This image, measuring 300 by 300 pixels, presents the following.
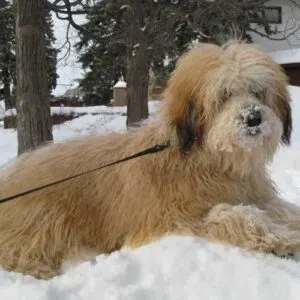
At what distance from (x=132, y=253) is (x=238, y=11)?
1193 cm

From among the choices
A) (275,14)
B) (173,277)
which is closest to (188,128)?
(173,277)

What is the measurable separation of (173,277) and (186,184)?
2.53ft

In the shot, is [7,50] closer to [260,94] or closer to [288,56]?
[288,56]

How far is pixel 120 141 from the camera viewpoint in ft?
13.0

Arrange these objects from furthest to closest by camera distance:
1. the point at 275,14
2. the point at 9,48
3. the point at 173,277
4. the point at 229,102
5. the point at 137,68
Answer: the point at 275,14 → the point at 9,48 → the point at 137,68 → the point at 229,102 → the point at 173,277

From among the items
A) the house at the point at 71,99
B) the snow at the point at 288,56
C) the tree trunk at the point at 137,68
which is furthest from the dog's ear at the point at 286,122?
the house at the point at 71,99

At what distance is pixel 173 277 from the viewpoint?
9.64 feet

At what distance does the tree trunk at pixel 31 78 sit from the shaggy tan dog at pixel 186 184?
15.0ft

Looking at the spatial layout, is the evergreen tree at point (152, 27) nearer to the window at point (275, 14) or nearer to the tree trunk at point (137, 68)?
the tree trunk at point (137, 68)

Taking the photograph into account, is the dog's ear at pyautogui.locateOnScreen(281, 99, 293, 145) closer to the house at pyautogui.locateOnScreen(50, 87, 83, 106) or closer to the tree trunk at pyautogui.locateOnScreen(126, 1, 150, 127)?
the tree trunk at pyautogui.locateOnScreen(126, 1, 150, 127)

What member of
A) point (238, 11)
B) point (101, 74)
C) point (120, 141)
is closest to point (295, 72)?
point (101, 74)

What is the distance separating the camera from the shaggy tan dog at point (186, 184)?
132 inches

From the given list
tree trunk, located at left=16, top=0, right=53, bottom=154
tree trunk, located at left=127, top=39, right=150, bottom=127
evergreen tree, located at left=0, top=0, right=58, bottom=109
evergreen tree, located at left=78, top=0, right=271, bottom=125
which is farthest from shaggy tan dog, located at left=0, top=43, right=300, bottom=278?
tree trunk, located at left=127, top=39, right=150, bottom=127

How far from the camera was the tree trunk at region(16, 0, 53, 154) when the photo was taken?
824 centimetres
